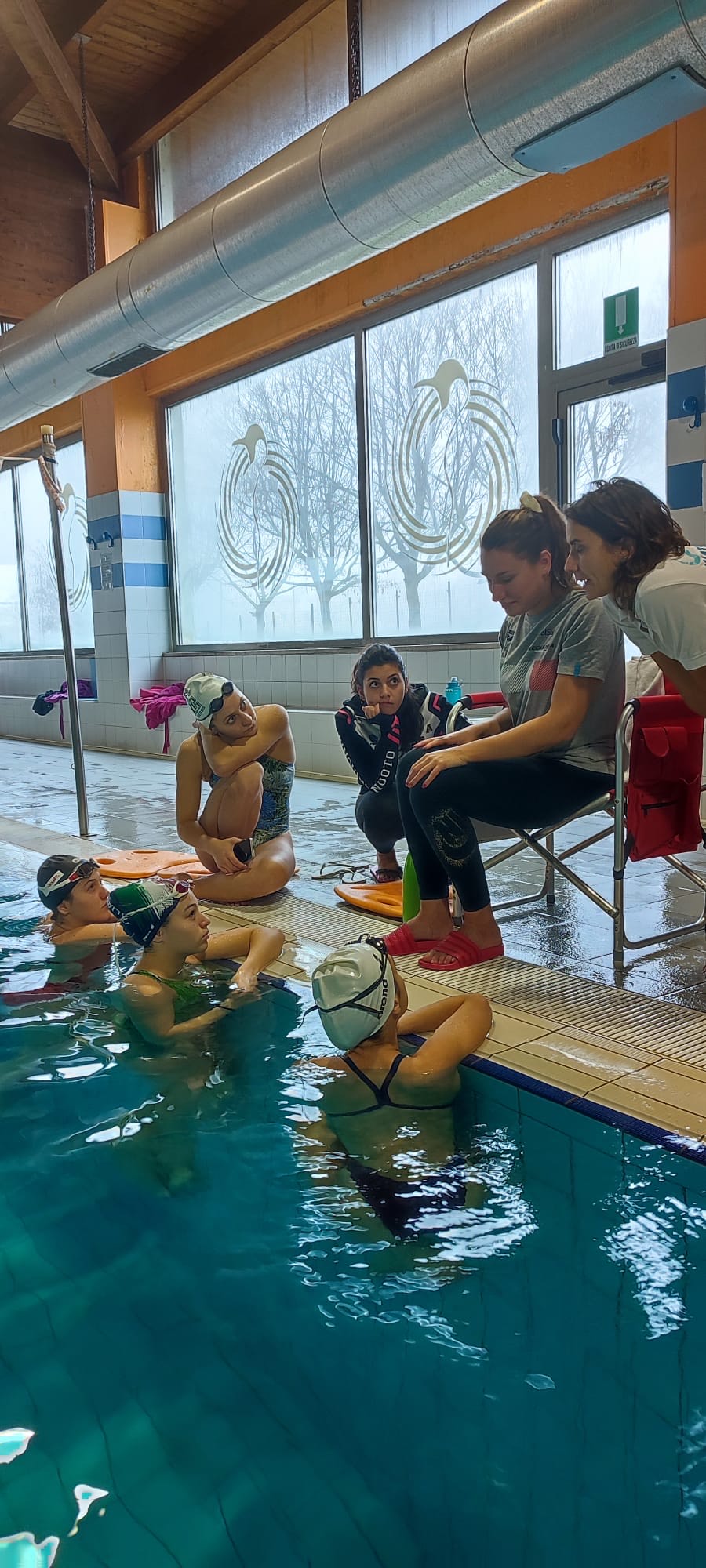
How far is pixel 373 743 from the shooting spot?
4.18 metres

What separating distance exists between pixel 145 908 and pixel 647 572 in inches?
63.3

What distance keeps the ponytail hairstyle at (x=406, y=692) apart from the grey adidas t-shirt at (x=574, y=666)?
783 mm

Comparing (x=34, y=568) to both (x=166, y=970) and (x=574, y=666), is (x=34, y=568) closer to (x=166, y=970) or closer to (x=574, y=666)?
(x=166, y=970)

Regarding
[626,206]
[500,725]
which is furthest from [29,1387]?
[626,206]

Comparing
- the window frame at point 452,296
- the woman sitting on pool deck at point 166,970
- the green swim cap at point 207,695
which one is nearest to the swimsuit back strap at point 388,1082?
the woman sitting on pool deck at point 166,970

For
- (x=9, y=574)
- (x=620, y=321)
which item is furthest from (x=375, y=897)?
(x=9, y=574)

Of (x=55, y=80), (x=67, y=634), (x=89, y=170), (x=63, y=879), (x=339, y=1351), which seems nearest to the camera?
(x=339, y=1351)

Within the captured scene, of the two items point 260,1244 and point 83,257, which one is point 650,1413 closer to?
point 260,1244

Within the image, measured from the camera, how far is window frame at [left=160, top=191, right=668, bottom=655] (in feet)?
18.9

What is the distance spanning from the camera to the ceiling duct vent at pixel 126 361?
719 centimetres

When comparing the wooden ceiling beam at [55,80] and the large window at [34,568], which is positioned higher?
the wooden ceiling beam at [55,80]

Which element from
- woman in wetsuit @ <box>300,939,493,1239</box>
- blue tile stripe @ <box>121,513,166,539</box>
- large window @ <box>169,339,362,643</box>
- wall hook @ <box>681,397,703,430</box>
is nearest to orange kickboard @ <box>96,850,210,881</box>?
woman in wetsuit @ <box>300,939,493,1239</box>

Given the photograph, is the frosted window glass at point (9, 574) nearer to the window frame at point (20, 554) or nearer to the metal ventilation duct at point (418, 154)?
the window frame at point (20, 554)

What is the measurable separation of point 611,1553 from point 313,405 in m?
8.34
